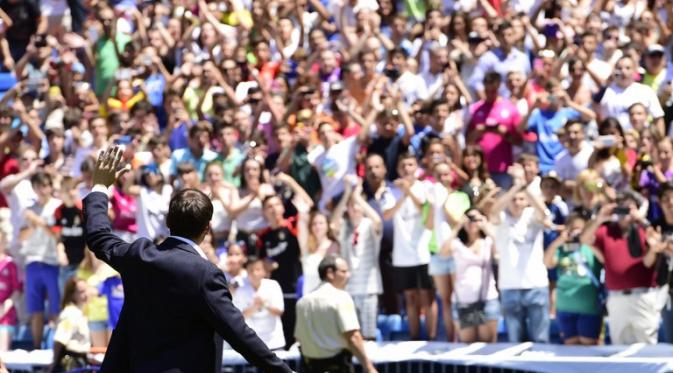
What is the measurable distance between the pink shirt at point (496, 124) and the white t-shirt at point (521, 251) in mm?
1604

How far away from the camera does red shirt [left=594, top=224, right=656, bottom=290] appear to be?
12695 millimetres

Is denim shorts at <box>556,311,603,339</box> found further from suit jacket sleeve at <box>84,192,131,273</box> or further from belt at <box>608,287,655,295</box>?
suit jacket sleeve at <box>84,192,131,273</box>

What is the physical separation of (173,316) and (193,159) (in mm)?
9491

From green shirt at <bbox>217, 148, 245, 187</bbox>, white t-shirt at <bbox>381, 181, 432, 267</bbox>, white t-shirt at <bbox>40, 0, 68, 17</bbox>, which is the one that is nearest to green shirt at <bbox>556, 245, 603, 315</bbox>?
white t-shirt at <bbox>381, 181, 432, 267</bbox>

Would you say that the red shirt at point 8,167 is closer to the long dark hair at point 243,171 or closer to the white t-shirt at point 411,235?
the long dark hair at point 243,171

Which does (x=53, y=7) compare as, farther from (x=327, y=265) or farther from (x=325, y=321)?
(x=325, y=321)

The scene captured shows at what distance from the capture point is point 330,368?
1226cm

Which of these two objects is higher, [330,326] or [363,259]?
[363,259]

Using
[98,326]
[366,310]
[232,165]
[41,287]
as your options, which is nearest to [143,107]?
[232,165]

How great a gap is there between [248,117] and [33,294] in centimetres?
277

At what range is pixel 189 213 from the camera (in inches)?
246

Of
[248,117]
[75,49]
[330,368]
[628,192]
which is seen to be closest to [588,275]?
[628,192]

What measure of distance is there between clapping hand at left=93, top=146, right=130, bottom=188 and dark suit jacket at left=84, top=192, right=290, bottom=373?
0.27 meters

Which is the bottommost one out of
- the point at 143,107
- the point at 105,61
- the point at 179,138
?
the point at 179,138
